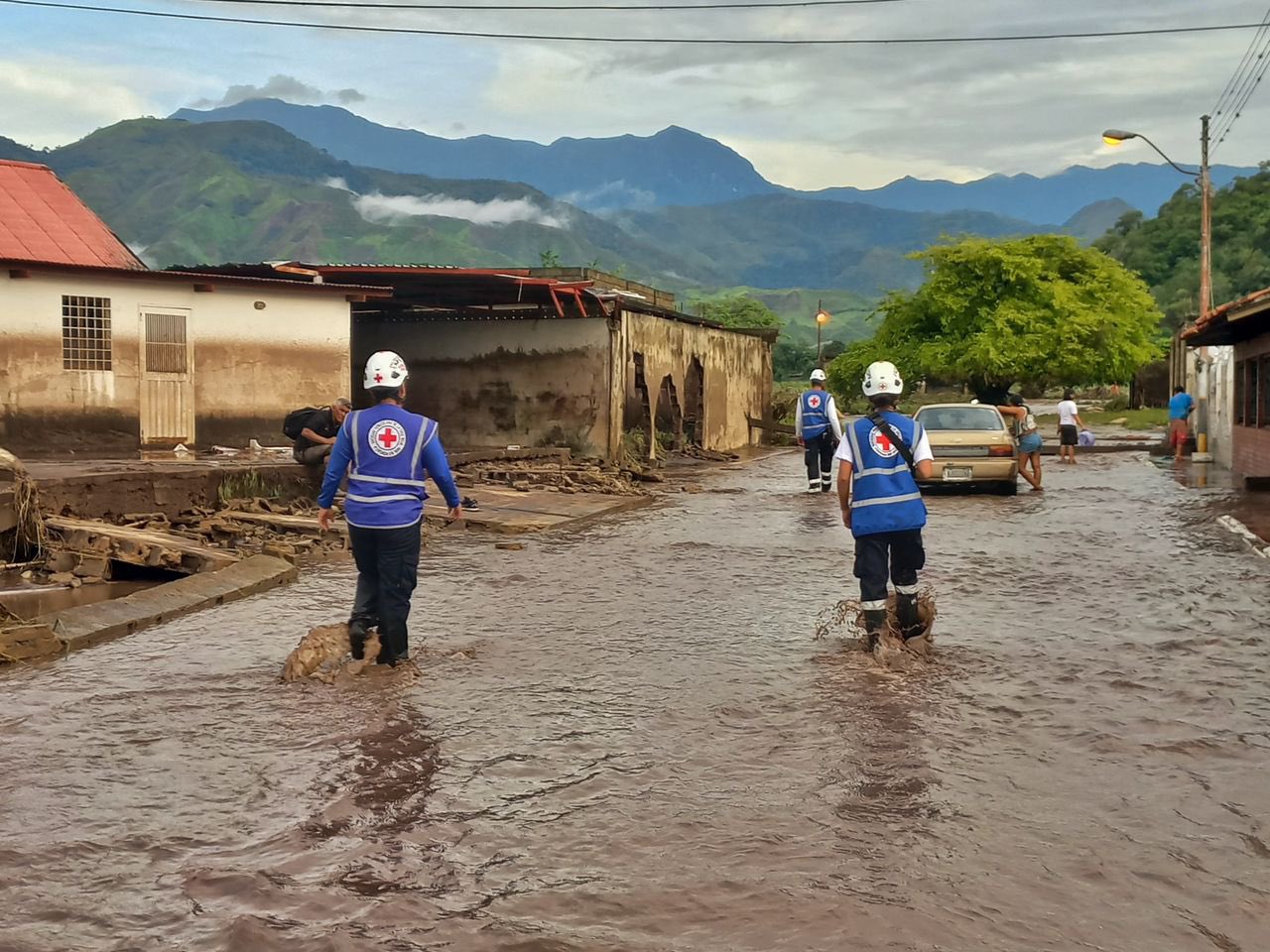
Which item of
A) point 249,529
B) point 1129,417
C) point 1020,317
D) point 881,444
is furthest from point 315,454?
point 1129,417

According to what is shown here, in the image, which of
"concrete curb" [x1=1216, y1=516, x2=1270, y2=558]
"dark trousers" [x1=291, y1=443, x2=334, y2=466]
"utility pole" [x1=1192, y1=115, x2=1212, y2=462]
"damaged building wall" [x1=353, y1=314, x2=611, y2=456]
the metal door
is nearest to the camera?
"concrete curb" [x1=1216, y1=516, x2=1270, y2=558]

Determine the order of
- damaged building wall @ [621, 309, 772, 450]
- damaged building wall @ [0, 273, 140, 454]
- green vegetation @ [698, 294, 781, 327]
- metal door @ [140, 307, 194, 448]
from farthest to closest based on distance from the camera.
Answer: green vegetation @ [698, 294, 781, 327], damaged building wall @ [621, 309, 772, 450], metal door @ [140, 307, 194, 448], damaged building wall @ [0, 273, 140, 454]

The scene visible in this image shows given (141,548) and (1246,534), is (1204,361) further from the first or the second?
(141,548)

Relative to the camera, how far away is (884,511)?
790 cm

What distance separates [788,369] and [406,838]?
3684 inches

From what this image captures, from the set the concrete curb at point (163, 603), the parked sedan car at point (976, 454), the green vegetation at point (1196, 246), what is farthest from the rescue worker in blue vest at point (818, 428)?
the green vegetation at point (1196, 246)

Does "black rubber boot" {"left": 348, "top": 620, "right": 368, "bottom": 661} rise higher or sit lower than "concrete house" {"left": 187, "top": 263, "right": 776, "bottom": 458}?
lower

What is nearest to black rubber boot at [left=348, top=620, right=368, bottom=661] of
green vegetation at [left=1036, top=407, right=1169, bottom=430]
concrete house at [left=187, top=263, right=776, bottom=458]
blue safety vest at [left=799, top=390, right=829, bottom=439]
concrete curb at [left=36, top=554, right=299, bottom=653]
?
concrete curb at [left=36, top=554, right=299, bottom=653]

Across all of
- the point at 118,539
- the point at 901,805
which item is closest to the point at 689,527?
the point at 118,539

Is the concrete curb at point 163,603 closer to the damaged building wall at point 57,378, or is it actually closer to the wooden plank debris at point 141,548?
the wooden plank debris at point 141,548

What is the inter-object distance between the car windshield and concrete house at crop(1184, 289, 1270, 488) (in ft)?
12.0

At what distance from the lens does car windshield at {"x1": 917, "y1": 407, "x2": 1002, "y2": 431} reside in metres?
20.5

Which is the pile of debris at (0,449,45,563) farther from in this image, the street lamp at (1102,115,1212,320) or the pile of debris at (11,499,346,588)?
the street lamp at (1102,115,1212,320)

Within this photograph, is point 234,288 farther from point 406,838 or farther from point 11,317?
point 406,838
